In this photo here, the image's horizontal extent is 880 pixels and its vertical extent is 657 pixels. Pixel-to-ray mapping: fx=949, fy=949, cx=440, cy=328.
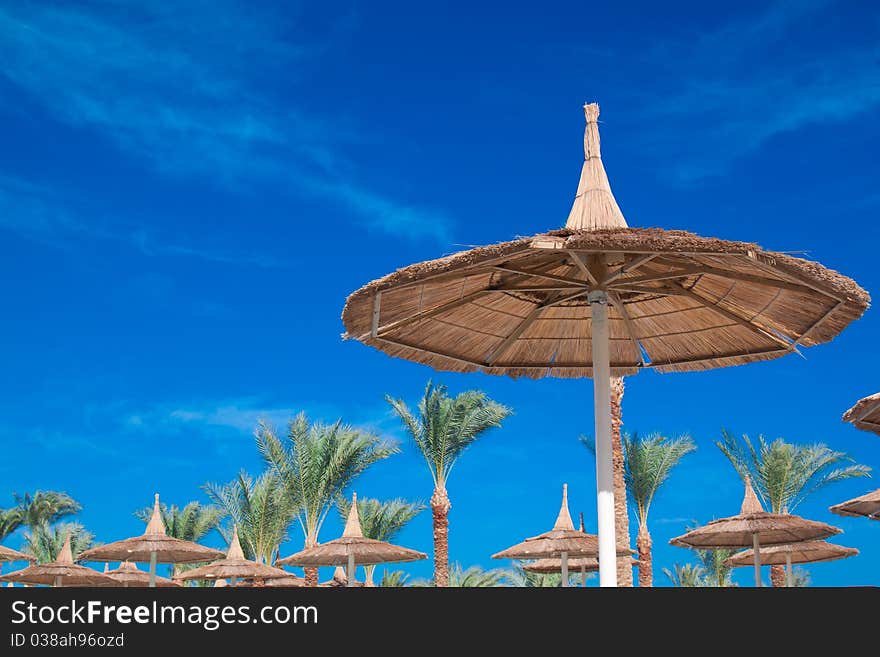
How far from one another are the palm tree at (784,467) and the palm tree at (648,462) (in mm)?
1269

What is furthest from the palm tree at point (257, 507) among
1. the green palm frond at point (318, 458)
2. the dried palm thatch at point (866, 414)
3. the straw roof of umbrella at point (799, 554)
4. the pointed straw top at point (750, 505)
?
the dried palm thatch at point (866, 414)

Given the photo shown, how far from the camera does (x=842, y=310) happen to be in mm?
7695

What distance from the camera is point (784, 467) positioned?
24.1m

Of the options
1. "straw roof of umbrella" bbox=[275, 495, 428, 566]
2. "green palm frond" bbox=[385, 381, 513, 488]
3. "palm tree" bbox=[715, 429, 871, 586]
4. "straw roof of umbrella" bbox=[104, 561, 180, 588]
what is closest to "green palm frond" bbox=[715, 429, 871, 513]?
"palm tree" bbox=[715, 429, 871, 586]

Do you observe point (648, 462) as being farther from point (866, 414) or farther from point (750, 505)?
point (866, 414)

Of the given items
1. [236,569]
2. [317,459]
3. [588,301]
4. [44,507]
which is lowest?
[236,569]

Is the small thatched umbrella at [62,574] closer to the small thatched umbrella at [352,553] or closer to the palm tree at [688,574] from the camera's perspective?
the small thatched umbrella at [352,553]

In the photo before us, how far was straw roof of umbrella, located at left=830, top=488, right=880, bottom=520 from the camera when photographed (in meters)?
14.4

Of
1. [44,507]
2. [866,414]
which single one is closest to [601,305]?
[866,414]

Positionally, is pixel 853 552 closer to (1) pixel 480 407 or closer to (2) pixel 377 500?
(1) pixel 480 407

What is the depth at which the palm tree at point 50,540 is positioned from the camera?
3175cm

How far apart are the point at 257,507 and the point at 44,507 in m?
11.6
